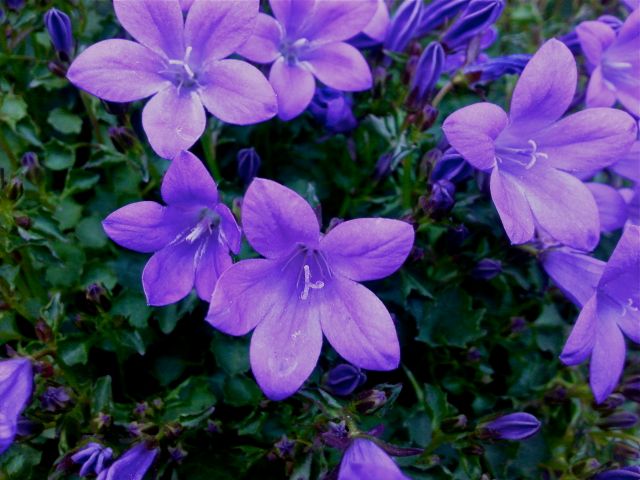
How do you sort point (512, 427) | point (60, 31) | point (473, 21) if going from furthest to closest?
point (473, 21)
point (60, 31)
point (512, 427)

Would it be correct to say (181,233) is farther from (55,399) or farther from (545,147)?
(545,147)

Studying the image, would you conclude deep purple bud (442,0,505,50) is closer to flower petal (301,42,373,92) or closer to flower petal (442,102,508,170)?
flower petal (301,42,373,92)

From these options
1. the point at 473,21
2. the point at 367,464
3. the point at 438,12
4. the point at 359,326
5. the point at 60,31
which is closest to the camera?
the point at 367,464

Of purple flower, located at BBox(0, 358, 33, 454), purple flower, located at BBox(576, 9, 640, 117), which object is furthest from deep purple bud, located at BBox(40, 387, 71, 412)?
purple flower, located at BBox(576, 9, 640, 117)

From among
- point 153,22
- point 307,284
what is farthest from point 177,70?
point 307,284

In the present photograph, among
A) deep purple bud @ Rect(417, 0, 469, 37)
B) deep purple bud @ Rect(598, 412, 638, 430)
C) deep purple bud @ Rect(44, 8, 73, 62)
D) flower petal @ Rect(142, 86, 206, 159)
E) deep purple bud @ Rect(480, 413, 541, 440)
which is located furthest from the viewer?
deep purple bud @ Rect(417, 0, 469, 37)

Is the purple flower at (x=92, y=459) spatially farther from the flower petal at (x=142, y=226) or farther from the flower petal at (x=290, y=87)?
the flower petal at (x=290, y=87)

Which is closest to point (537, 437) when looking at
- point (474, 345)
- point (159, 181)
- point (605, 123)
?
point (474, 345)
